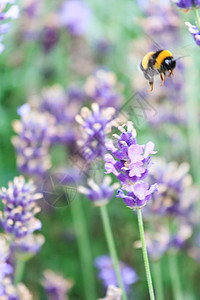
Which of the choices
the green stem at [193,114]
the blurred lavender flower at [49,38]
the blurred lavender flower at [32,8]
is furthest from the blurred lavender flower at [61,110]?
the blurred lavender flower at [32,8]

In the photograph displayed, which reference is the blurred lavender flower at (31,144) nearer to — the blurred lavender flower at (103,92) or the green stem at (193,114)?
the blurred lavender flower at (103,92)

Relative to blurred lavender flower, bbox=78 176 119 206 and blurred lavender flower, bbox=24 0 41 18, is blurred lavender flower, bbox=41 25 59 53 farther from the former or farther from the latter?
blurred lavender flower, bbox=78 176 119 206

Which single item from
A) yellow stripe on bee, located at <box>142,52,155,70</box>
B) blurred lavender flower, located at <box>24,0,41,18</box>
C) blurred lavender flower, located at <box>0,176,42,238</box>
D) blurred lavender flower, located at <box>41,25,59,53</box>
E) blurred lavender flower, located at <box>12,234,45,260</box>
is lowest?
blurred lavender flower, located at <box>12,234,45,260</box>

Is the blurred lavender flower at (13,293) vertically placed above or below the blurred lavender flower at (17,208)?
below

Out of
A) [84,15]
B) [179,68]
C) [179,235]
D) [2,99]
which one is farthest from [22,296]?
[84,15]

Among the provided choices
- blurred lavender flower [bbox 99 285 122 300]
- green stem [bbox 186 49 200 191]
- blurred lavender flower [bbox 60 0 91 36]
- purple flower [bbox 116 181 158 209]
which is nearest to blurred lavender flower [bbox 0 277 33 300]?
blurred lavender flower [bbox 99 285 122 300]

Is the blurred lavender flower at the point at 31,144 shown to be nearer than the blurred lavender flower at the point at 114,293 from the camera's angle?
No

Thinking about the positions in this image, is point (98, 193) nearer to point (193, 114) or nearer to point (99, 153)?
point (99, 153)
